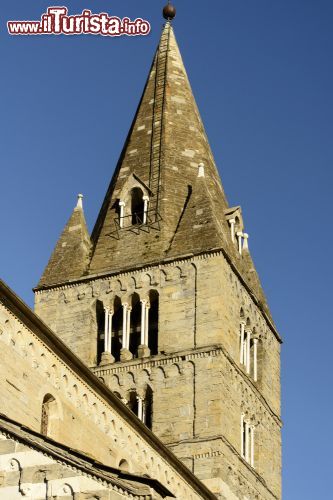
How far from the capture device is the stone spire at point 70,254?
1476 inches

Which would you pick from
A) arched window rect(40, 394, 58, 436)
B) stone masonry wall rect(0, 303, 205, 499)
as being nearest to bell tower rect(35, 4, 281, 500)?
stone masonry wall rect(0, 303, 205, 499)

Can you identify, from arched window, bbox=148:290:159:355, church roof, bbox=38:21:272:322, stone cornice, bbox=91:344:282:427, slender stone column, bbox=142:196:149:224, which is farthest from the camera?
slender stone column, bbox=142:196:149:224

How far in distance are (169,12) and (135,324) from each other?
38.5 feet

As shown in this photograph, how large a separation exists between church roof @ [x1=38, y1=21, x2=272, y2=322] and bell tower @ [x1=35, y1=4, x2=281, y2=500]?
43mm

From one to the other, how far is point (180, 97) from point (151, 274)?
7.33m

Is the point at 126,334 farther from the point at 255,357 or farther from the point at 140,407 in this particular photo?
the point at 255,357

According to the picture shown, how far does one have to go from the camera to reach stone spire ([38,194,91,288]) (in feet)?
123

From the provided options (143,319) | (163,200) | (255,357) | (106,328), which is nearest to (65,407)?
(143,319)

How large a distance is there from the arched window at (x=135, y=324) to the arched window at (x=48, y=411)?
9992mm

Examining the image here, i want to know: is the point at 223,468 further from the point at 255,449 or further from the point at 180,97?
the point at 180,97

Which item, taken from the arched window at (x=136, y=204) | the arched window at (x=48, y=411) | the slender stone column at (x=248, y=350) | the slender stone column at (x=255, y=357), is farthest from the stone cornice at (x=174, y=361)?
the arched window at (x=48, y=411)

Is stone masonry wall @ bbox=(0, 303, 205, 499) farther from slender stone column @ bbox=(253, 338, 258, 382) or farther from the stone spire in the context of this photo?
the stone spire

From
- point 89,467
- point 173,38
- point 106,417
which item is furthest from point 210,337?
point 89,467

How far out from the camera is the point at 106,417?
28281 mm
